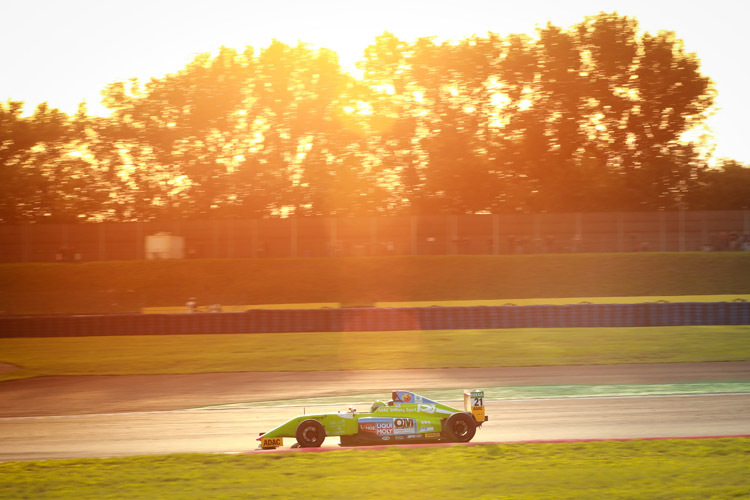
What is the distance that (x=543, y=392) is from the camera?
17469 millimetres

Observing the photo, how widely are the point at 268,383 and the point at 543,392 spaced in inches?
251

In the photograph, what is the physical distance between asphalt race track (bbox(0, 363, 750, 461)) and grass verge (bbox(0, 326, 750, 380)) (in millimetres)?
4765

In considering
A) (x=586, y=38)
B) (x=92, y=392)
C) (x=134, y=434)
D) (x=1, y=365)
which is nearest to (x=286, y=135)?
(x=586, y=38)

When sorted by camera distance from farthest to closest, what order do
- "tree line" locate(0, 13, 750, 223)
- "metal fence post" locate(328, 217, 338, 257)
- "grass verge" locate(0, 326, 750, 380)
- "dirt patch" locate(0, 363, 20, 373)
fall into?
"tree line" locate(0, 13, 750, 223) < "metal fence post" locate(328, 217, 338, 257) < "dirt patch" locate(0, 363, 20, 373) < "grass verge" locate(0, 326, 750, 380)

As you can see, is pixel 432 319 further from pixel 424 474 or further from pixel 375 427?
pixel 424 474

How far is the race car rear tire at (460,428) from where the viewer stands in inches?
466

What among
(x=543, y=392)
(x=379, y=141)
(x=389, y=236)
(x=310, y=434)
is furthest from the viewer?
(x=379, y=141)

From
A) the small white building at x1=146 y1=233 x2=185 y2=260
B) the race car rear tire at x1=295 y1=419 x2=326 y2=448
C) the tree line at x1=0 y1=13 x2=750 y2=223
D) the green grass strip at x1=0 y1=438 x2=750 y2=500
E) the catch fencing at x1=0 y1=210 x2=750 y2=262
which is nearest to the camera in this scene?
the green grass strip at x1=0 y1=438 x2=750 y2=500

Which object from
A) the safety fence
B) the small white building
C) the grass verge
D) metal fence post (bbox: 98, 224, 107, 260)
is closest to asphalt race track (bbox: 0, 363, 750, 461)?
the grass verge

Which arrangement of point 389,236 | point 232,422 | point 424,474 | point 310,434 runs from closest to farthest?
point 424,474, point 310,434, point 232,422, point 389,236

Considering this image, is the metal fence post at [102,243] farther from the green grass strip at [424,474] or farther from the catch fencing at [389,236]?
the green grass strip at [424,474]

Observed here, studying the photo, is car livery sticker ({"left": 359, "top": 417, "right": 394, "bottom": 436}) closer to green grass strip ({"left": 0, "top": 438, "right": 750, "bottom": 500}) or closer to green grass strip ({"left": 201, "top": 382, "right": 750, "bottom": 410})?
green grass strip ({"left": 0, "top": 438, "right": 750, "bottom": 500})

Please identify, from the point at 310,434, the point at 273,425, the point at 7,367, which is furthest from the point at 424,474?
the point at 7,367

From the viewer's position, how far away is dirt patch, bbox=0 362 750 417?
57.2 ft
